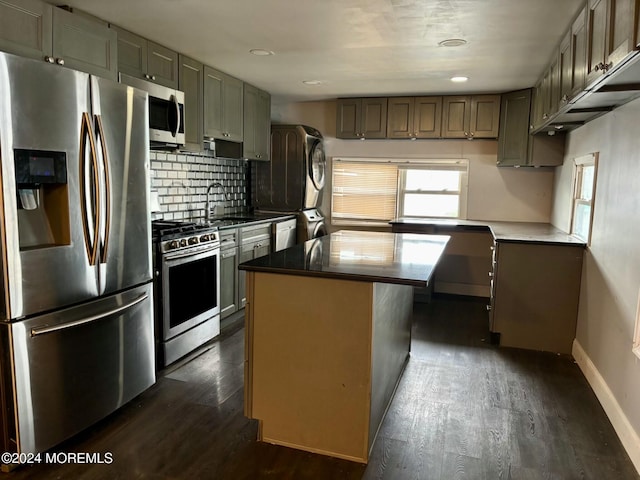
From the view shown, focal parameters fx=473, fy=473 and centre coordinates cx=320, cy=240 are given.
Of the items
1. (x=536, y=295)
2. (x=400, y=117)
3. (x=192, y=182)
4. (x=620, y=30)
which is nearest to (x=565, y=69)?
(x=620, y=30)

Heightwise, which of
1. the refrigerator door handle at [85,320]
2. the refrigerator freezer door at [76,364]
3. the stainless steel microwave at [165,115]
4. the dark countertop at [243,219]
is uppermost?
the stainless steel microwave at [165,115]

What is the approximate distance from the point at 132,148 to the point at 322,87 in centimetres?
278

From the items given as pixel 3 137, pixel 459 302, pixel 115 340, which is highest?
pixel 3 137

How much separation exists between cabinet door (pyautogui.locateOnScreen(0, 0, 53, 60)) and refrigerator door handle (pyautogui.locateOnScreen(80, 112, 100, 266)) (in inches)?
17.5

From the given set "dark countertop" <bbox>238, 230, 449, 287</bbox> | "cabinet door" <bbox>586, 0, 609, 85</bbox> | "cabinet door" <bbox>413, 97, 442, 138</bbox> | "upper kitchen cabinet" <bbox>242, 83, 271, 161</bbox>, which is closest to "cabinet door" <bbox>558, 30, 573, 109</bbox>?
"cabinet door" <bbox>586, 0, 609, 85</bbox>

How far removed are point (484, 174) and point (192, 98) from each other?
130 inches

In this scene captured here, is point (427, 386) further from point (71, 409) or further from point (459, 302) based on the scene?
point (459, 302)

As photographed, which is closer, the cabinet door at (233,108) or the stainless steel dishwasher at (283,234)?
the cabinet door at (233,108)

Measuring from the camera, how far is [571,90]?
8.93 feet

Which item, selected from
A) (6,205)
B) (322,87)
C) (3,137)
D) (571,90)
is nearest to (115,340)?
(6,205)

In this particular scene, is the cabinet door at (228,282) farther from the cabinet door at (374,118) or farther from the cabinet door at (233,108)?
the cabinet door at (374,118)

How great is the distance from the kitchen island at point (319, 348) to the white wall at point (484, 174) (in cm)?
334

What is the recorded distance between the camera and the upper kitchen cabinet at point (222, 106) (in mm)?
4051

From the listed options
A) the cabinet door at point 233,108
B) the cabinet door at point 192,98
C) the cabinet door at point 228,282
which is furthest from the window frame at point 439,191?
the cabinet door at point 192,98
